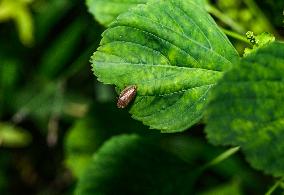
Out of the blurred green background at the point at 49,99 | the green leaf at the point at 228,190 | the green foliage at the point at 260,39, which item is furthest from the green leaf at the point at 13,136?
the green foliage at the point at 260,39

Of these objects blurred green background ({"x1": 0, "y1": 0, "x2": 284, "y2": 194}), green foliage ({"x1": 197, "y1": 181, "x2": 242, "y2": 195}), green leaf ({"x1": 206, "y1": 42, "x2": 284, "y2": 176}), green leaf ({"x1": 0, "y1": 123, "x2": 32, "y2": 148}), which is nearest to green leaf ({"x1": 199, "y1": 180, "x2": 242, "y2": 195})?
green foliage ({"x1": 197, "y1": 181, "x2": 242, "y2": 195})

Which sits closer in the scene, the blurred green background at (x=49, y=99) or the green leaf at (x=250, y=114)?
the green leaf at (x=250, y=114)

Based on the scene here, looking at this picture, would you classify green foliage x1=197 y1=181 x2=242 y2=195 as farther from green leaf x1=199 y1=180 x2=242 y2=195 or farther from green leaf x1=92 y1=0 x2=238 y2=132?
green leaf x1=92 y1=0 x2=238 y2=132

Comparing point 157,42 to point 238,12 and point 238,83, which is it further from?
point 238,12

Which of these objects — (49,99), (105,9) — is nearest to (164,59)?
(105,9)

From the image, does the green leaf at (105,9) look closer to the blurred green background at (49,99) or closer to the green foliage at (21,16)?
the blurred green background at (49,99)
